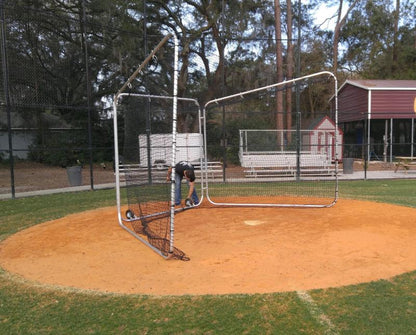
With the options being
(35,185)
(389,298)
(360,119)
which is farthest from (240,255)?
(360,119)

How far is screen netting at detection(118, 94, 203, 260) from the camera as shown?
6363 millimetres

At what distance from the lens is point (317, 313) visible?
3.16 m

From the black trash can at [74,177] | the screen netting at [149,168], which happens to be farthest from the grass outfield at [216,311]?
the black trash can at [74,177]

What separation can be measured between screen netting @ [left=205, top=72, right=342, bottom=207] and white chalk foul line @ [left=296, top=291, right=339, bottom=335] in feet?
13.5

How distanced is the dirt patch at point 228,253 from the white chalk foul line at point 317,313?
0.23 m

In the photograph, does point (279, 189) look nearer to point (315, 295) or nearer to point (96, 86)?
point (315, 295)

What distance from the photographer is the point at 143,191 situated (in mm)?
8055

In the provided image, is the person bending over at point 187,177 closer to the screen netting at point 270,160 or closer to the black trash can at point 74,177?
the screen netting at point 270,160

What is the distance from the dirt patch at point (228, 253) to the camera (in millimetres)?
3953

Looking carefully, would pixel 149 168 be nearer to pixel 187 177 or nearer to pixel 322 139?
pixel 187 177

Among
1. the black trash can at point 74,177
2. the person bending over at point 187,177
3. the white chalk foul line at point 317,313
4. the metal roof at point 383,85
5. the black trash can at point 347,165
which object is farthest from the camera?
the metal roof at point 383,85

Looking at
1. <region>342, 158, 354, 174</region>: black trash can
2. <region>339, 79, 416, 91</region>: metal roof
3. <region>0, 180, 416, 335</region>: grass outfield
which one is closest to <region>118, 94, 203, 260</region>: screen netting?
<region>0, 180, 416, 335</region>: grass outfield

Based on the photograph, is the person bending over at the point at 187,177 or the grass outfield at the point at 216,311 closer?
the grass outfield at the point at 216,311

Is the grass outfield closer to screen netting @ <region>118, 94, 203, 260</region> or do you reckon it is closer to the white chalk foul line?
the white chalk foul line
